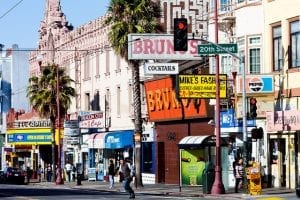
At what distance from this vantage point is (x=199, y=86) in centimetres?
4312

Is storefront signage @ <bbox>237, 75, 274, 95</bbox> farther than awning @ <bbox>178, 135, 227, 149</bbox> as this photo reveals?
No

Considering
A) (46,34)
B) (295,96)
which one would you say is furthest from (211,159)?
(46,34)

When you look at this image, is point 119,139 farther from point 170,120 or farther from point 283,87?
point 283,87

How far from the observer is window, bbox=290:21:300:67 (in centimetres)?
4044

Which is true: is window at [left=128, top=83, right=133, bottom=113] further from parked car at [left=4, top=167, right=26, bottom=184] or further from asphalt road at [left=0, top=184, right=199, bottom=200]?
asphalt road at [left=0, top=184, right=199, bottom=200]

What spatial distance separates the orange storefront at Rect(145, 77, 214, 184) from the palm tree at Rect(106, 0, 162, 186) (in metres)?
3.30

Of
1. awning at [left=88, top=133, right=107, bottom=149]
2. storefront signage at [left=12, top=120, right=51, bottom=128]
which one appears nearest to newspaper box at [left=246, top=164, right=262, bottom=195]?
awning at [left=88, top=133, right=107, bottom=149]

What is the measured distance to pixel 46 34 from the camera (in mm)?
82562

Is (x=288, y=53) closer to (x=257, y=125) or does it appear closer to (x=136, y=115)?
(x=257, y=125)

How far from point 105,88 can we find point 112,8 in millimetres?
15069

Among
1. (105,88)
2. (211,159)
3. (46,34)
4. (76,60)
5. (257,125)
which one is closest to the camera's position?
(257,125)

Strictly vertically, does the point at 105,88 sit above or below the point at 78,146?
above

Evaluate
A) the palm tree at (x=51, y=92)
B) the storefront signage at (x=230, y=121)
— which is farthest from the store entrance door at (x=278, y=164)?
the palm tree at (x=51, y=92)

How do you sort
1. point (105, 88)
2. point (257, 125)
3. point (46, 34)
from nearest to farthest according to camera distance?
point (257, 125) < point (105, 88) < point (46, 34)
